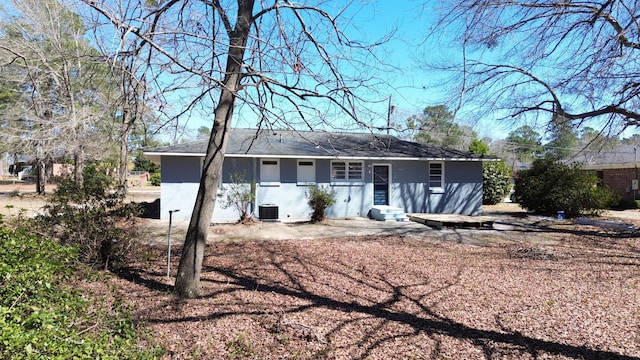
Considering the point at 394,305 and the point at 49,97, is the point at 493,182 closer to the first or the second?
the point at 394,305

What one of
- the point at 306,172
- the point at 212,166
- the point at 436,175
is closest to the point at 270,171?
the point at 306,172

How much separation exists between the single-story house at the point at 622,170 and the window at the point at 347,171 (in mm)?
13742

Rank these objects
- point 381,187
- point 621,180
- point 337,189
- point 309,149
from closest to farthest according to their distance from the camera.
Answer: point 309,149
point 337,189
point 381,187
point 621,180

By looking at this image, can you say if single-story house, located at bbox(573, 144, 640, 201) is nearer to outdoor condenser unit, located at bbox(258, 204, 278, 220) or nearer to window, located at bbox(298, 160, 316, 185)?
window, located at bbox(298, 160, 316, 185)

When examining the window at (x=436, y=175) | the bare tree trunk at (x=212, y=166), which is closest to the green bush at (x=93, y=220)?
the bare tree trunk at (x=212, y=166)

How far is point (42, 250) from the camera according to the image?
378 centimetres

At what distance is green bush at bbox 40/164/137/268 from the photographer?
227 inches

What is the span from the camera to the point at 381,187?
15.7m

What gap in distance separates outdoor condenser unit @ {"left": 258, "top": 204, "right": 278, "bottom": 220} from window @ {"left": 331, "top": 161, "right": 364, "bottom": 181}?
2.73 meters

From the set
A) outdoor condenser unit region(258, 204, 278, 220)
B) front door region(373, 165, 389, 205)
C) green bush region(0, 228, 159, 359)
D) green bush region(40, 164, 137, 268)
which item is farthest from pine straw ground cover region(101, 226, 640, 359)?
front door region(373, 165, 389, 205)

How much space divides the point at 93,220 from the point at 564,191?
16396 mm

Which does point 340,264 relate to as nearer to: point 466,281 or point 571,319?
point 466,281

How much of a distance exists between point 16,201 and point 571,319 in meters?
23.6

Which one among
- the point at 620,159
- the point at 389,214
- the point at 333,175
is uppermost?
the point at 620,159
